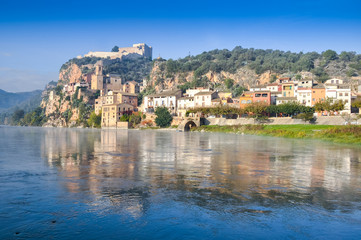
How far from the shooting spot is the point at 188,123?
9312 centimetres

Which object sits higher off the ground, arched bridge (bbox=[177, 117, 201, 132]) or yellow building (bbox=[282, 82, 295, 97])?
yellow building (bbox=[282, 82, 295, 97])

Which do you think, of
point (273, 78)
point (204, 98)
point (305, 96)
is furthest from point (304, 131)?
point (273, 78)

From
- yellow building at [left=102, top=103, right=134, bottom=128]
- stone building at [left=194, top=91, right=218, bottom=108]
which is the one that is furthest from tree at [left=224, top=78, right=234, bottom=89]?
yellow building at [left=102, top=103, right=134, bottom=128]

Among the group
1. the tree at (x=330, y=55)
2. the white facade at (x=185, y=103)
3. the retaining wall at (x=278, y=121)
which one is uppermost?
the tree at (x=330, y=55)

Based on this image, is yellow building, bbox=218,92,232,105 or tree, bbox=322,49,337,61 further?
tree, bbox=322,49,337,61

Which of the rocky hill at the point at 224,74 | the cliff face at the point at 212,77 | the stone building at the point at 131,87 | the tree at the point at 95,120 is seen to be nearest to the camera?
the rocky hill at the point at 224,74

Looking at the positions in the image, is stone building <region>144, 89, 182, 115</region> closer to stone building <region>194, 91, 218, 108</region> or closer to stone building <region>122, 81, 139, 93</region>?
stone building <region>194, 91, 218, 108</region>

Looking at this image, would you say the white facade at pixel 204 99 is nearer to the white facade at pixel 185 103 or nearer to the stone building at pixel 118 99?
the white facade at pixel 185 103

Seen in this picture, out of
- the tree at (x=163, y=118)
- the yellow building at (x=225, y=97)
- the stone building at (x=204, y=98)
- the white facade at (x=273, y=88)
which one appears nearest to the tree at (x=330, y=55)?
the white facade at (x=273, y=88)

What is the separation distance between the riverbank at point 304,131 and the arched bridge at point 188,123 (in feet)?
11.4

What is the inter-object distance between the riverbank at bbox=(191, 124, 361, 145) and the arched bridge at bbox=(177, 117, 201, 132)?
3463 mm

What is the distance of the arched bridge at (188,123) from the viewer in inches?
3616

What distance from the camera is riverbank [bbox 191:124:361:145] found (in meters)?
47.6

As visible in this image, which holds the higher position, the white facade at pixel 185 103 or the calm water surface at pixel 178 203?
the white facade at pixel 185 103
